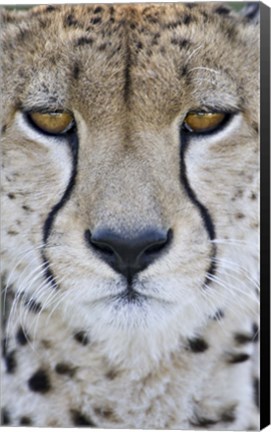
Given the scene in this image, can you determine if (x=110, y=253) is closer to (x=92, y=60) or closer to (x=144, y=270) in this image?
(x=144, y=270)

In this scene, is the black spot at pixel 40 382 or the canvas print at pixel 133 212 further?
the black spot at pixel 40 382

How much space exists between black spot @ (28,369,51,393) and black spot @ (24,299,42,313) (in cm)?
16

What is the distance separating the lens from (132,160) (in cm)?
257

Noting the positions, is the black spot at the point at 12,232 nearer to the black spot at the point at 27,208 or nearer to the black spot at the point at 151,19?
the black spot at the point at 27,208

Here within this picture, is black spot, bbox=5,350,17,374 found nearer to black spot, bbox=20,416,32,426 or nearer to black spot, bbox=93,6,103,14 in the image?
black spot, bbox=20,416,32,426

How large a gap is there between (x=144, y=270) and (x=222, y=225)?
0.80ft

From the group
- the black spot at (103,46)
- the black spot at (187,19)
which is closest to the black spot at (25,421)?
the black spot at (103,46)

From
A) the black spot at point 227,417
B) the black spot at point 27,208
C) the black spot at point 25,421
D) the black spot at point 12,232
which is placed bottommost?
the black spot at point 25,421

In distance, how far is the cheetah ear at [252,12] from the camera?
268 cm

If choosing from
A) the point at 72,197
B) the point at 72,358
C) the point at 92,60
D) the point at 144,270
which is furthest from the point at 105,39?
the point at 72,358

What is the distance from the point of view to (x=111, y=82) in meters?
2.62

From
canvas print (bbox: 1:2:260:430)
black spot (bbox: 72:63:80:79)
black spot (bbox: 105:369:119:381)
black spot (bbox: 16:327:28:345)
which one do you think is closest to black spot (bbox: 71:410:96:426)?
canvas print (bbox: 1:2:260:430)

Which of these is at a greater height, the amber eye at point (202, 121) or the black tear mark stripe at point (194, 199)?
the amber eye at point (202, 121)

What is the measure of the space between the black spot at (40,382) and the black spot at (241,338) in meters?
0.51
